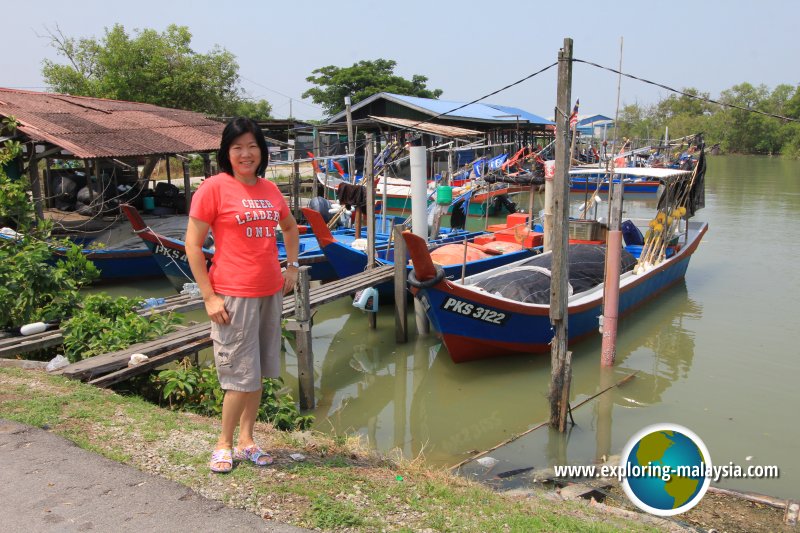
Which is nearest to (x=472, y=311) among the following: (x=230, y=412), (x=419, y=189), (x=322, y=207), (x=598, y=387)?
(x=598, y=387)

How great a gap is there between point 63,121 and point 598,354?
10.5 meters

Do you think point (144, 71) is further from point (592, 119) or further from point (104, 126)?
point (592, 119)

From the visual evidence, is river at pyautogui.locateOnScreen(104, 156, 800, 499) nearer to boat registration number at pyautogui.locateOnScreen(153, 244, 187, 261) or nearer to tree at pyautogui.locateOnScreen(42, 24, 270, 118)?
boat registration number at pyautogui.locateOnScreen(153, 244, 187, 261)

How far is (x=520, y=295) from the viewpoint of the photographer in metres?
8.29

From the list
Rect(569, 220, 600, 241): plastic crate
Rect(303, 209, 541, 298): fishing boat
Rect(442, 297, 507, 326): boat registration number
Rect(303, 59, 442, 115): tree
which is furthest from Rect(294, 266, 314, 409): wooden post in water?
Rect(303, 59, 442, 115): tree

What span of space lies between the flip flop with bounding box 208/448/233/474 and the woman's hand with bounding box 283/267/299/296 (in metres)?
0.94

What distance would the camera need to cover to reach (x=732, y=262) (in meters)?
14.8

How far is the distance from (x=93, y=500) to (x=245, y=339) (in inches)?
41.7

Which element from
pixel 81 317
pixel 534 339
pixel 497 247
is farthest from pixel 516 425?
pixel 497 247

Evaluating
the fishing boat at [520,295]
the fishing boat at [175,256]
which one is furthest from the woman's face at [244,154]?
the fishing boat at [175,256]

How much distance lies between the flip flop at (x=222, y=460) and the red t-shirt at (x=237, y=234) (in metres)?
0.90

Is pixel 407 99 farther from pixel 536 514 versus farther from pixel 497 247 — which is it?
pixel 536 514

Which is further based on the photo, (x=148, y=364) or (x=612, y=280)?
(x=612, y=280)

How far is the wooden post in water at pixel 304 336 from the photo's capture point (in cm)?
666
